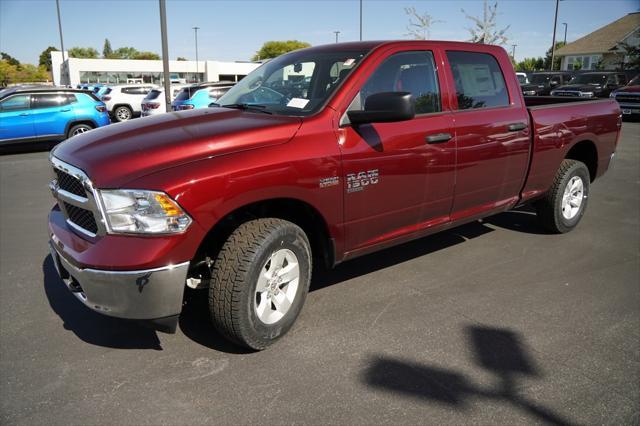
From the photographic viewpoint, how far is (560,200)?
5.41m

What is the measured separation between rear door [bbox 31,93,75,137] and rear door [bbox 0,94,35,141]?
A: 0.44 ft

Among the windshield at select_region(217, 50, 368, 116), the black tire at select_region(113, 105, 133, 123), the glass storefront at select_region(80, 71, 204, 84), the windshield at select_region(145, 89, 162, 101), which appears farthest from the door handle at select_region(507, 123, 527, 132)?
A: the glass storefront at select_region(80, 71, 204, 84)

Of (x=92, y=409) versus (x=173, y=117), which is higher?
(x=173, y=117)

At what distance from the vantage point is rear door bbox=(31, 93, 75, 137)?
12656mm

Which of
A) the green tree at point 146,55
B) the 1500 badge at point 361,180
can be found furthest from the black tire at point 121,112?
the green tree at point 146,55

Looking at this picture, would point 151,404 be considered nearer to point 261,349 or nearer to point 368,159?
point 261,349

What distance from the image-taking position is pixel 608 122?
5.74 m

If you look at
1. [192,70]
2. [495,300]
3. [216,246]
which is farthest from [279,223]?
[192,70]

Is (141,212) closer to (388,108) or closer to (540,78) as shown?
(388,108)

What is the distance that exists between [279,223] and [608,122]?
14.9 ft

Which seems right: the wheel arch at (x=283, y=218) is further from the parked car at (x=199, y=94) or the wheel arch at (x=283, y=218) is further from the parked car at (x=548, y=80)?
the parked car at (x=548, y=80)

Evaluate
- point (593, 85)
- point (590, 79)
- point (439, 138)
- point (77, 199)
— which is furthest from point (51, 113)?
point (590, 79)

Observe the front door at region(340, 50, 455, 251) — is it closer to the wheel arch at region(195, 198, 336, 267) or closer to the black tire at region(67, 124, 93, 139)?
the wheel arch at region(195, 198, 336, 267)

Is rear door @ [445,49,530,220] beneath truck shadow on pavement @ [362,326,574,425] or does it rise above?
above
